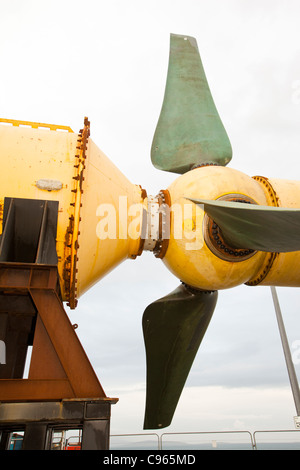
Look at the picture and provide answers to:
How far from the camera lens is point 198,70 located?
688 cm

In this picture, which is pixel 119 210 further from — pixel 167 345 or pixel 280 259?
pixel 280 259

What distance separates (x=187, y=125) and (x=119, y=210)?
2.41 meters

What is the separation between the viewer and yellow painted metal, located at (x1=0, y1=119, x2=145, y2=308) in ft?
14.8

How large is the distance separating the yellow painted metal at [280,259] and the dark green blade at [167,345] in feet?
3.95

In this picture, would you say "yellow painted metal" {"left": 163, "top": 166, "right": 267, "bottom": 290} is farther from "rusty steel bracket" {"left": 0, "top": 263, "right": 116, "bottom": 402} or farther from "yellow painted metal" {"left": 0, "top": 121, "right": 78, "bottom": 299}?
"rusty steel bracket" {"left": 0, "top": 263, "right": 116, "bottom": 402}

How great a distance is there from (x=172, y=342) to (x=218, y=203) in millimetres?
3363

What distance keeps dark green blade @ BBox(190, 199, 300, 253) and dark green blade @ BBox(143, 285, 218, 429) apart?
83.1 inches

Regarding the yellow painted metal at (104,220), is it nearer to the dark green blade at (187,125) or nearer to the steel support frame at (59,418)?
the dark green blade at (187,125)

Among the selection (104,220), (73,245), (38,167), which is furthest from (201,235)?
(38,167)

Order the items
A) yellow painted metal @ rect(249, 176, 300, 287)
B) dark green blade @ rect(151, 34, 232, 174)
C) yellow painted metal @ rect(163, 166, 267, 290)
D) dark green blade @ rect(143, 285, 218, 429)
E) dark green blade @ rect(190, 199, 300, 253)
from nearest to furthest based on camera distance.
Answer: dark green blade @ rect(190, 199, 300, 253)
yellow painted metal @ rect(163, 166, 267, 290)
yellow painted metal @ rect(249, 176, 300, 287)
dark green blade @ rect(143, 285, 218, 429)
dark green blade @ rect(151, 34, 232, 174)

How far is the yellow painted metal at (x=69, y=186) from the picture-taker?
4500mm

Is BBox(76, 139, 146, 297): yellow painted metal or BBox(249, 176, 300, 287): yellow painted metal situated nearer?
BBox(76, 139, 146, 297): yellow painted metal

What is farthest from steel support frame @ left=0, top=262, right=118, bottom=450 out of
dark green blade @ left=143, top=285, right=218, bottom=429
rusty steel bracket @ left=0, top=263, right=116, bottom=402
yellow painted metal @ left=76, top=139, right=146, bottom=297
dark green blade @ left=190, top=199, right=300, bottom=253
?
dark green blade @ left=143, top=285, right=218, bottom=429

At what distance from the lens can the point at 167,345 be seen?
629cm
